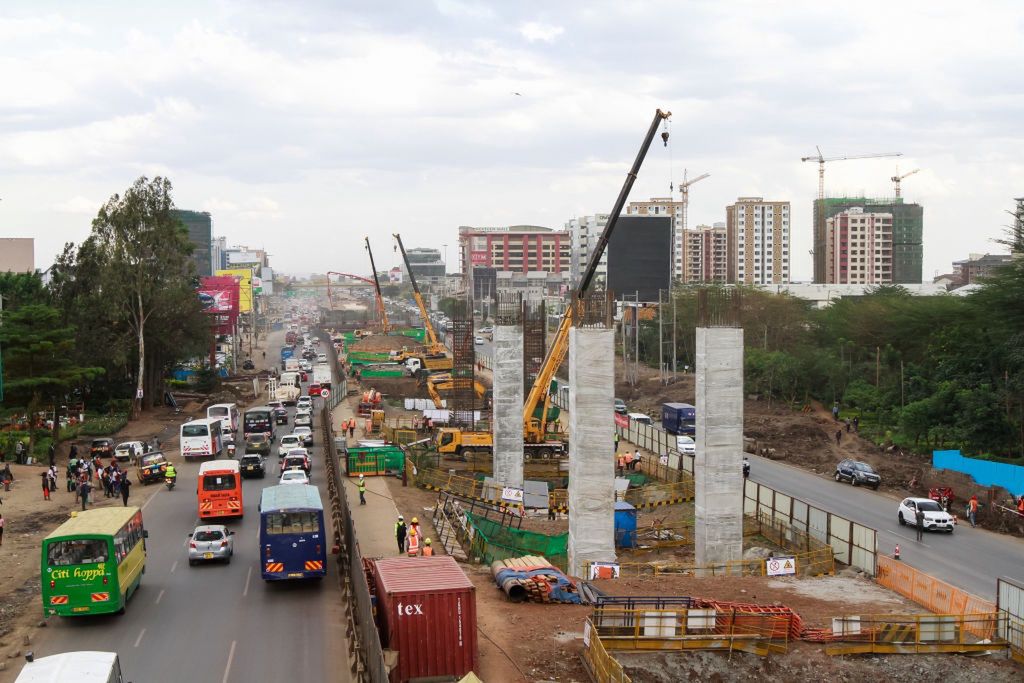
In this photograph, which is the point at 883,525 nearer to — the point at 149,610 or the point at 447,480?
the point at 447,480

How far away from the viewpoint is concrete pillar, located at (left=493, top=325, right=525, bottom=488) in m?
42.1

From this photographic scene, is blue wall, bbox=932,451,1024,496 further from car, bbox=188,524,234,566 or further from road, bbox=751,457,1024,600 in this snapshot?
car, bbox=188,524,234,566

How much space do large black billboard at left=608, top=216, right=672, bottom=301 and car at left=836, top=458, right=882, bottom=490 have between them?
49525mm

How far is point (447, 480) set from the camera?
144 ft

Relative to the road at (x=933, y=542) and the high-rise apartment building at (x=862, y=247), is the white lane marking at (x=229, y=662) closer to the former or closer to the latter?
the road at (x=933, y=542)

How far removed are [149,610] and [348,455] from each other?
21.6 meters

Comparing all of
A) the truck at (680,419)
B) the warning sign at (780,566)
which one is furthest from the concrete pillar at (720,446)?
the truck at (680,419)

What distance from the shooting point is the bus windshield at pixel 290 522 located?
24.2 meters

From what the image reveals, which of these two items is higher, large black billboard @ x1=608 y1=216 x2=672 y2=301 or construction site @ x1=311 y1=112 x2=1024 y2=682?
large black billboard @ x1=608 y1=216 x2=672 y2=301

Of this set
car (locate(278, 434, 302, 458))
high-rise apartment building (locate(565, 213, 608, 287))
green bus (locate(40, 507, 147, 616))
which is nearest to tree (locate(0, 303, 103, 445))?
car (locate(278, 434, 302, 458))

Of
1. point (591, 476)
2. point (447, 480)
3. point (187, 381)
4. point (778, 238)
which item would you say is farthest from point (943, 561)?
point (778, 238)

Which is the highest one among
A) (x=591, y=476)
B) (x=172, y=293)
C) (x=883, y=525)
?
(x=172, y=293)

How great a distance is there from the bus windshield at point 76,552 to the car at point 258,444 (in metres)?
28.0

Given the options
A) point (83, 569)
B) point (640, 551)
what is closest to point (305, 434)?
point (640, 551)
